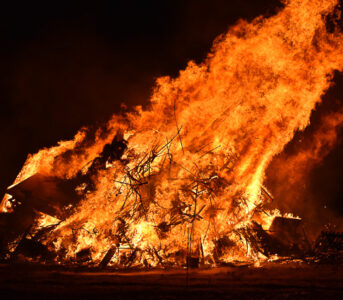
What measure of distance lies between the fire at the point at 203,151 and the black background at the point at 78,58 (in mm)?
777

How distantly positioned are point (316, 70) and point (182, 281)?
188 inches

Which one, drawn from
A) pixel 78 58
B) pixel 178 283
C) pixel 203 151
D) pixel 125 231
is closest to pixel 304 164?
pixel 203 151

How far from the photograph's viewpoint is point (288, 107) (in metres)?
5.51

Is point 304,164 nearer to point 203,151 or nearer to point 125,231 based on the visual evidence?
point 203,151

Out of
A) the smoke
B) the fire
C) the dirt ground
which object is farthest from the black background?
the dirt ground

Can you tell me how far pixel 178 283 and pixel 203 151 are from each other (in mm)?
2713

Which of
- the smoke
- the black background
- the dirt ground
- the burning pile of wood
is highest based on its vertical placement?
the black background

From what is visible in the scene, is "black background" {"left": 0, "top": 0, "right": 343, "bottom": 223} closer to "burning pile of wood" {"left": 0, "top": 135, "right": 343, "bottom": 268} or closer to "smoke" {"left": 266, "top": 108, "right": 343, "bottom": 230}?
"burning pile of wood" {"left": 0, "top": 135, "right": 343, "bottom": 268}

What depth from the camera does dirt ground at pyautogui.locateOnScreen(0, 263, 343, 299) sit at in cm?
288

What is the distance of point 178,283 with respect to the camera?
127 inches

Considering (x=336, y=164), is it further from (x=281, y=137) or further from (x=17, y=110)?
(x=17, y=110)

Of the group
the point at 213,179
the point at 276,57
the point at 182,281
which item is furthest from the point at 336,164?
the point at 182,281

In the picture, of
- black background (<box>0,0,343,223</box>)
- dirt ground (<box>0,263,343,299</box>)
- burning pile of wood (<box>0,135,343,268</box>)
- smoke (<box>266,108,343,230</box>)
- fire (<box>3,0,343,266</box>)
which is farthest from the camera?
black background (<box>0,0,343,223</box>)

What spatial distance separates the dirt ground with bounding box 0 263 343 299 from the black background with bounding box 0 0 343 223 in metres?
4.13
